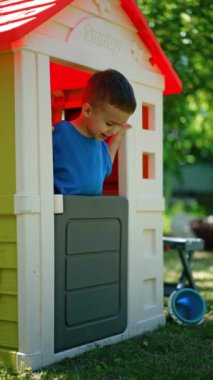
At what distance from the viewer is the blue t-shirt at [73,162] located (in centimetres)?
359

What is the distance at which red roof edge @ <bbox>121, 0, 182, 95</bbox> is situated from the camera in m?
4.09

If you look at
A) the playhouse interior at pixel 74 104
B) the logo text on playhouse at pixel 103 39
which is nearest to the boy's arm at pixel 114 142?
the playhouse interior at pixel 74 104

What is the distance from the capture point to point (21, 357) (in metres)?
3.22

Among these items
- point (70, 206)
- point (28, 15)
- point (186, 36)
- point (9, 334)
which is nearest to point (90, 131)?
point (70, 206)

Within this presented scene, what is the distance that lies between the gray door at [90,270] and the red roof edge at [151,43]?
110cm

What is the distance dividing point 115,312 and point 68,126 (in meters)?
1.21

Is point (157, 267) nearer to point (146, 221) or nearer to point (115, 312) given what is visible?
point (146, 221)

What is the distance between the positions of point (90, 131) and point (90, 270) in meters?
0.83

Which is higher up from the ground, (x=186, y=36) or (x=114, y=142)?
(x=186, y=36)

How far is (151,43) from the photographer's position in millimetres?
4266

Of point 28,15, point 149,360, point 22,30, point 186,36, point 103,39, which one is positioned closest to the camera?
point 22,30

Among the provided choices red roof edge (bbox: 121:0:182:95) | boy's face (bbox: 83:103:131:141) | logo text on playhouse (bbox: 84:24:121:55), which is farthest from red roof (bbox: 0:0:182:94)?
boy's face (bbox: 83:103:131:141)

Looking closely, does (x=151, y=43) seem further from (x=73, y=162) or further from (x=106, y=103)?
(x=73, y=162)

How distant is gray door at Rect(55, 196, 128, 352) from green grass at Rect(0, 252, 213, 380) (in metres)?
0.14
